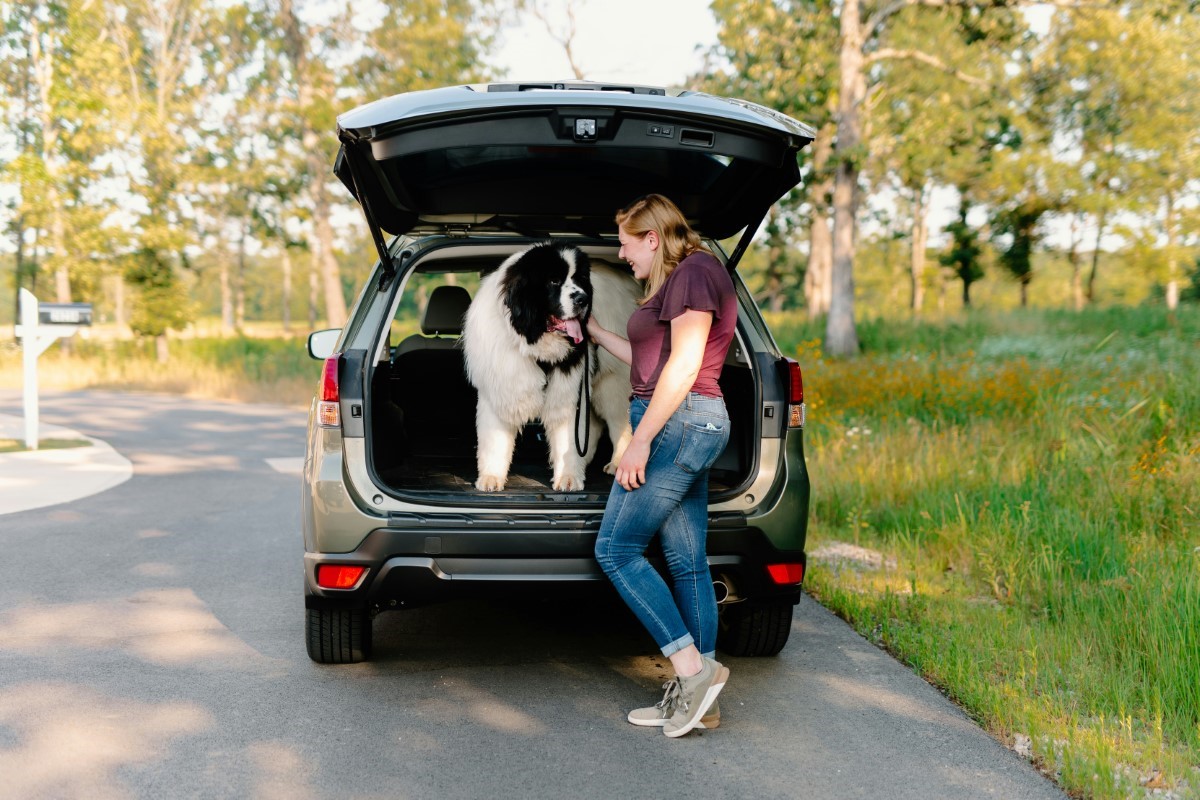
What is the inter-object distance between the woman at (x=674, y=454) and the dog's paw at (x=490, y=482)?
115cm

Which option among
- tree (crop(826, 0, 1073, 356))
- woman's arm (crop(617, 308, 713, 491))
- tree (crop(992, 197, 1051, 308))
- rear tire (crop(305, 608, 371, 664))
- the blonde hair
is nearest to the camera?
woman's arm (crop(617, 308, 713, 491))

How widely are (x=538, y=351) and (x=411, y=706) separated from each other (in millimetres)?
1706

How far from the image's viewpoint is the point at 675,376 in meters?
3.61

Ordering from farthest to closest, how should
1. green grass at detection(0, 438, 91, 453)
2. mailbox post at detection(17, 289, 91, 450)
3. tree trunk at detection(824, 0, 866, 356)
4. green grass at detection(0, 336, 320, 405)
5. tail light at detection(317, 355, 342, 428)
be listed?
green grass at detection(0, 336, 320, 405), tree trunk at detection(824, 0, 866, 356), green grass at detection(0, 438, 91, 453), mailbox post at detection(17, 289, 91, 450), tail light at detection(317, 355, 342, 428)

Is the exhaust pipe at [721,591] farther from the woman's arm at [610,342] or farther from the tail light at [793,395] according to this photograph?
the woman's arm at [610,342]

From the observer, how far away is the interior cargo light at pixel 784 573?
4066mm

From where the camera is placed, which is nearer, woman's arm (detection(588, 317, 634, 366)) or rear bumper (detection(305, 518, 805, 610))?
rear bumper (detection(305, 518, 805, 610))

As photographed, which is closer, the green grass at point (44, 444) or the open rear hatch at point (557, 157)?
the open rear hatch at point (557, 157)

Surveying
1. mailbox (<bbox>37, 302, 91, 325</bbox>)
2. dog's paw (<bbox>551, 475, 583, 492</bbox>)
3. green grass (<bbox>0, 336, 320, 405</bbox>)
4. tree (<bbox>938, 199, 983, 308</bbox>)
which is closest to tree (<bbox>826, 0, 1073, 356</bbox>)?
green grass (<bbox>0, 336, 320, 405</bbox>)

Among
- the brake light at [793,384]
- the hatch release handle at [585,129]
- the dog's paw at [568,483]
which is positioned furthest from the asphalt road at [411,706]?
the hatch release handle at [585,129]

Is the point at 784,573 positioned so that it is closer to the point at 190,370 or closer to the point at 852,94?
the point at 852,94

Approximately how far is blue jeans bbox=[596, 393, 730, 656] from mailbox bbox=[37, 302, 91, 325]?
31.4ft

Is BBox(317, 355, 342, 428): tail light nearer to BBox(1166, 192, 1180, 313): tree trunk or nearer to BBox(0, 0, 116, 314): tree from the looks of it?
BBox(0, 0, 116, 314): tree

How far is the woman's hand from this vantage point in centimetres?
366
